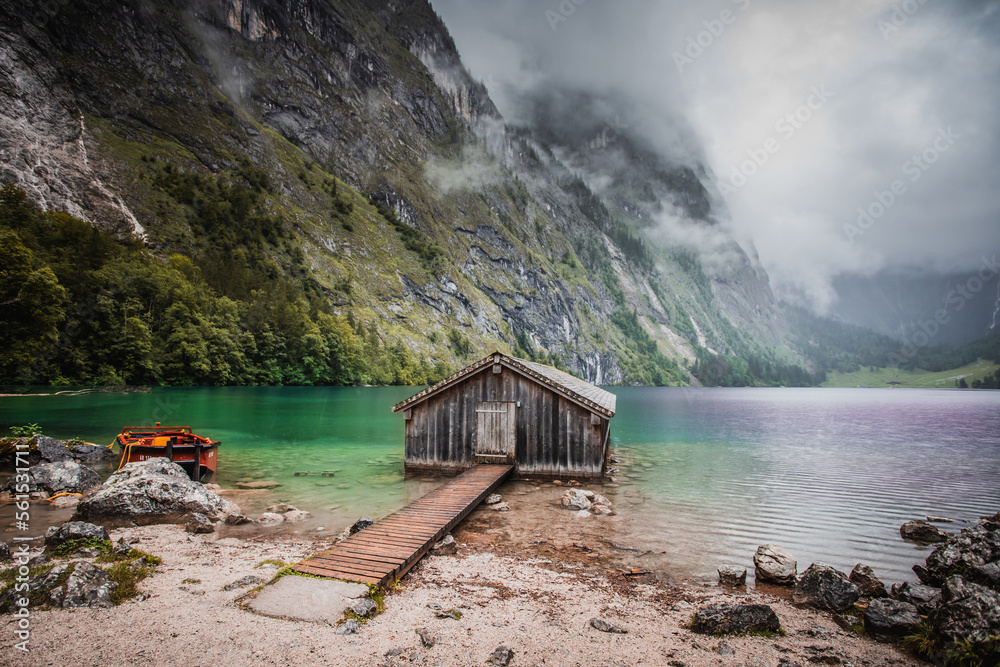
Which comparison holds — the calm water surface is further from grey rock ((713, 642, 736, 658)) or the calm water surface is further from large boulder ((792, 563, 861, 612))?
grey rock ((713, 642, 736, 658))

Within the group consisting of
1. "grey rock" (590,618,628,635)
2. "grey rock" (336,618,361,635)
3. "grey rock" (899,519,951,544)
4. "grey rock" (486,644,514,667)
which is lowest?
"grey rock" (899,519,951,544)

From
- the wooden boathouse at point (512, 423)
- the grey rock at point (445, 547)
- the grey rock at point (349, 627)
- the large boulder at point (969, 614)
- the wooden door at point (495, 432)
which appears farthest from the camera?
the wooden door at point (495, 432)

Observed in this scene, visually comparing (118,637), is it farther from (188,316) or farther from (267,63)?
(267,63)

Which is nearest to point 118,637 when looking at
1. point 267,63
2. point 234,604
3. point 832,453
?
point 234,604

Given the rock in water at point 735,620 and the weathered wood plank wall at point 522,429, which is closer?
the rock in water at point 735,620

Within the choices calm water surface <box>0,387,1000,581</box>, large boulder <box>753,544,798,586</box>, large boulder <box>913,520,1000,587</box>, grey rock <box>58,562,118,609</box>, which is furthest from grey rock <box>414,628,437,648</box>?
large boulder <box>913,520,1000,587</box>

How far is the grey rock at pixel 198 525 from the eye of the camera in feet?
42.2

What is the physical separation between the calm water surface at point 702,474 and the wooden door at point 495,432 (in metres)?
2.44

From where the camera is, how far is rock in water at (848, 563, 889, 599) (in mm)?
9328

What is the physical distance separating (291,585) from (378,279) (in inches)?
5754

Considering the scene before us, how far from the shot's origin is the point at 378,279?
489ft

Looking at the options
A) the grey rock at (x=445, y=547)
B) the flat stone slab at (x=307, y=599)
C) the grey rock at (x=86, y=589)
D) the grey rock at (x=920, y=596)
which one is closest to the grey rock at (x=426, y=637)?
the flat stone slab at (x=307, y=599)

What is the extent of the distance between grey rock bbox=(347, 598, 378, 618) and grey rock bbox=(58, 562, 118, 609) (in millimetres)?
3772

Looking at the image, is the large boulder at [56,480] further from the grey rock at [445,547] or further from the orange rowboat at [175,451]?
the grey rock at [445,547]
